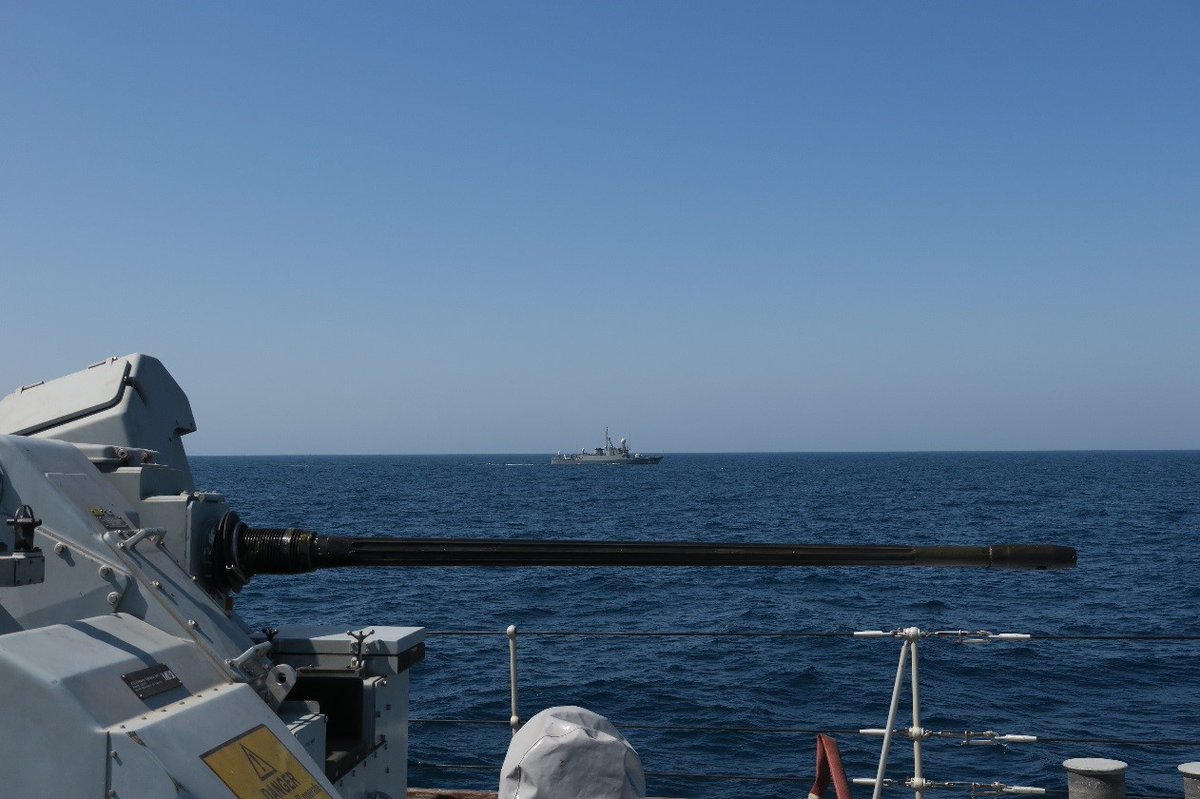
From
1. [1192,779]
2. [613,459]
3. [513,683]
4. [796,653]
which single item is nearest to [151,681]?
[513,683]

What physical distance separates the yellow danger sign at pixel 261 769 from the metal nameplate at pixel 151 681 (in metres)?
0.22

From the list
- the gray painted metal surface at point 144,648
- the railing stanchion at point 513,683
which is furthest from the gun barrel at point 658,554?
the railing stanchion at point 513,683

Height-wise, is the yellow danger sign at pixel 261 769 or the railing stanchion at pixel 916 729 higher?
the yellow danger sign at pixel 261 769

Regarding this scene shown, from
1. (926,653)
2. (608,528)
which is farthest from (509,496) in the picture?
(926,653)

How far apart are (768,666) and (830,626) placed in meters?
4.55

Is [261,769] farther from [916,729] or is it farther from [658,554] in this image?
[916,729]

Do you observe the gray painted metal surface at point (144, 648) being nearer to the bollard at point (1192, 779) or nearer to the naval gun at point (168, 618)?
the naval gun at point (168, 618)

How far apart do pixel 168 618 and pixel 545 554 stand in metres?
1.35

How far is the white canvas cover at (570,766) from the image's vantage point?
197 centimetres

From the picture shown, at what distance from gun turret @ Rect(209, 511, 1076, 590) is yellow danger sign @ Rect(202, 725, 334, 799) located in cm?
115

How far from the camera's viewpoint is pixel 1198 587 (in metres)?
27.7

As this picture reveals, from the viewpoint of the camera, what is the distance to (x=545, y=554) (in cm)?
398

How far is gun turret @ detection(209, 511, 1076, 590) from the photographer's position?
12.6 feet

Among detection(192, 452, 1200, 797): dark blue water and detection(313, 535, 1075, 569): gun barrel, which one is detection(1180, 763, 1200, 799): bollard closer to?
detection(192, 452, 1200, 797): dark blue water
